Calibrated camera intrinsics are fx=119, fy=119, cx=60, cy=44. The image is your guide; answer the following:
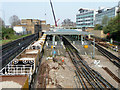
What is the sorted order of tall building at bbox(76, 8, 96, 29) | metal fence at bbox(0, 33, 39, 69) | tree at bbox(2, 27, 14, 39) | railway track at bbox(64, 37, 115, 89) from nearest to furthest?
1. railway track at bbox(64, 37, 115, 89)
2. metal fence at bbox(0, 33, 39, 69)
3. tree at bbox(2, 27, 14, 39)
4. tall building at bbox(76, 8, 96, 29)

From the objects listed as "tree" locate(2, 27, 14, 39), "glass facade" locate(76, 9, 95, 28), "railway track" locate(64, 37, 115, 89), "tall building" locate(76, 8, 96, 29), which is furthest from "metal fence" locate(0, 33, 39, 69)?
"glass facade" locate(76, 9, 95, 28)

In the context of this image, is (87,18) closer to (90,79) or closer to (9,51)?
(9,51)

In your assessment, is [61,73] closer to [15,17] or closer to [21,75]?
[21,75]

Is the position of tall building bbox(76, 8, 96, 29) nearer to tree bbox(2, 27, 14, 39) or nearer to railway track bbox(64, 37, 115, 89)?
tree bbox(2, 27, 14, 39)

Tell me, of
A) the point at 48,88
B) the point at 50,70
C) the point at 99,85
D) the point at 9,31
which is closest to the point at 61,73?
the point at 50,70

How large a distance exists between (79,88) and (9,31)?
31.9 m

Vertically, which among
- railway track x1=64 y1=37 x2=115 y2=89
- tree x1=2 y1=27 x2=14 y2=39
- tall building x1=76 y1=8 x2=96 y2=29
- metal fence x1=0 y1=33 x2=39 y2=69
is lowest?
railway track x1=64 y1=37 x2=115 y2=89

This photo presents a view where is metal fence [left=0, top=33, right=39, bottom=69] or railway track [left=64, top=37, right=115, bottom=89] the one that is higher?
metal fence [left=0, top=33, right=39, bottom=69]

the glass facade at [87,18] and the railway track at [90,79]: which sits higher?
the glass facade at [87,18]

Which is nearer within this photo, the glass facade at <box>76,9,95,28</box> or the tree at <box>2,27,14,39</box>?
the tree at <box>2,27,14,39</box>

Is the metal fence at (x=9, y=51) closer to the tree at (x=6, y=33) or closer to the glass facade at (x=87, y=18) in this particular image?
the tree at (x=6, y=33)

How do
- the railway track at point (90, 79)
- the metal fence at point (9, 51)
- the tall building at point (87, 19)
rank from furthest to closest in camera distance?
the tall building at point (87, 19) → the metal fence at point (9, 51) → the railway track at point (90, 79)

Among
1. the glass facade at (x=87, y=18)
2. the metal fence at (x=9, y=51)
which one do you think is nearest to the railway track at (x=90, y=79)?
the metal fence at (x=9, y=51)

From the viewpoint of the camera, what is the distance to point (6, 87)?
215 inches
